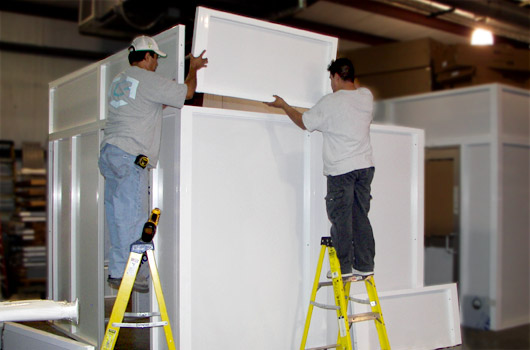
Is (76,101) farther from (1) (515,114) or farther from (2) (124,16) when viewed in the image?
(1) (515,114)

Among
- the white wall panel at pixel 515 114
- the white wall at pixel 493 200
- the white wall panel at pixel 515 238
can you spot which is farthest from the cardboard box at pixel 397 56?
the white wall panel at pixel 515 238

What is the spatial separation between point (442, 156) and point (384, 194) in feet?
7.43

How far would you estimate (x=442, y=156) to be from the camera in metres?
5.42

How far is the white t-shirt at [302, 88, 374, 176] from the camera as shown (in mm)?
2814

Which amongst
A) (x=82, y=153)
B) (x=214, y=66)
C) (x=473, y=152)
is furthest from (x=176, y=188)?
(x=473, y=152)

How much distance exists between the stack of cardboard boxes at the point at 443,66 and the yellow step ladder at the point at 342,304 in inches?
132

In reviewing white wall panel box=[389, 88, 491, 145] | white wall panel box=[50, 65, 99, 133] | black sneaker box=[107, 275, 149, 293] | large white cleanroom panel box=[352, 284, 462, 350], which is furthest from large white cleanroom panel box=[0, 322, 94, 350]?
white wall panel box=[389, 88, 491, 145]

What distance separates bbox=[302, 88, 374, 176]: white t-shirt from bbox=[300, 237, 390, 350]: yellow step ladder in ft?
1.49

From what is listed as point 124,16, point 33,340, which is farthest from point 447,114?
point 33,340

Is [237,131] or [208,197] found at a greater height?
[237,131]

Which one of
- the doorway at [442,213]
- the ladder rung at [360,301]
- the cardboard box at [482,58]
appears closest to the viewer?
the ladder rung at [360,301]

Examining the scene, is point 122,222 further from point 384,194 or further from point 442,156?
point 442,156

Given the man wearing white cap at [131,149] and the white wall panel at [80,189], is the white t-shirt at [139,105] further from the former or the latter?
the white wall panel at [80,189]

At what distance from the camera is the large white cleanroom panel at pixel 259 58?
9.43 feet
